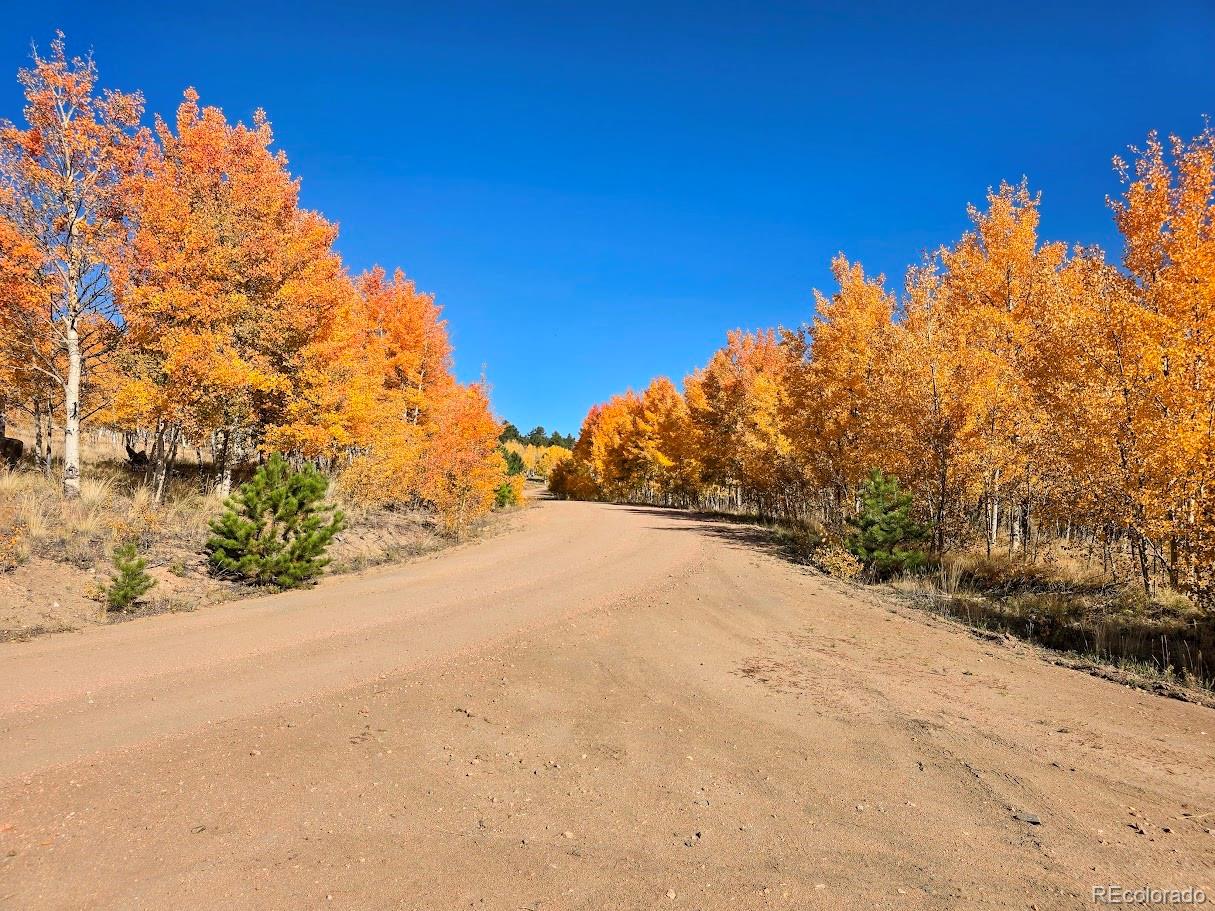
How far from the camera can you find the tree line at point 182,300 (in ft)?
44.1

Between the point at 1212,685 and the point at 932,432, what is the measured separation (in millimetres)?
8263

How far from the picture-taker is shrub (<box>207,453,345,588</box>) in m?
11.1

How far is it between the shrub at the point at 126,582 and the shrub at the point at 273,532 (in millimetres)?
1648

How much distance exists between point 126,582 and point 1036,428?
58.1ft

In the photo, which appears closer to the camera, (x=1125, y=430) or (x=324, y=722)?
(x=324, y=722)

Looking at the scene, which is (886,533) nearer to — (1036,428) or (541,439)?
(1036,428)

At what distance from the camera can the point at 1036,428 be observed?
13.6 meters

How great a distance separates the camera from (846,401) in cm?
1962

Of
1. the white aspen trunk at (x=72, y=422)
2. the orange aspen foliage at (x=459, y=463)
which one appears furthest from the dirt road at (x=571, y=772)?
the orange aspen foliage at (x=459, y=463)

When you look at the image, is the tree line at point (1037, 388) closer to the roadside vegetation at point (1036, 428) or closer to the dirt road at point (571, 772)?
the roadside vegetation at point (1036, 428)

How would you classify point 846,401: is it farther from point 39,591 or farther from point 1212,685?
point 39,591

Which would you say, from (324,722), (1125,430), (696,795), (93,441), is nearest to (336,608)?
(324,722)

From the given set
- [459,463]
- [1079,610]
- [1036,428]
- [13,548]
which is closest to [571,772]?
[13,548]

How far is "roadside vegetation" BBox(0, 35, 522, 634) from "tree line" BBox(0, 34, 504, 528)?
0.05 meters
